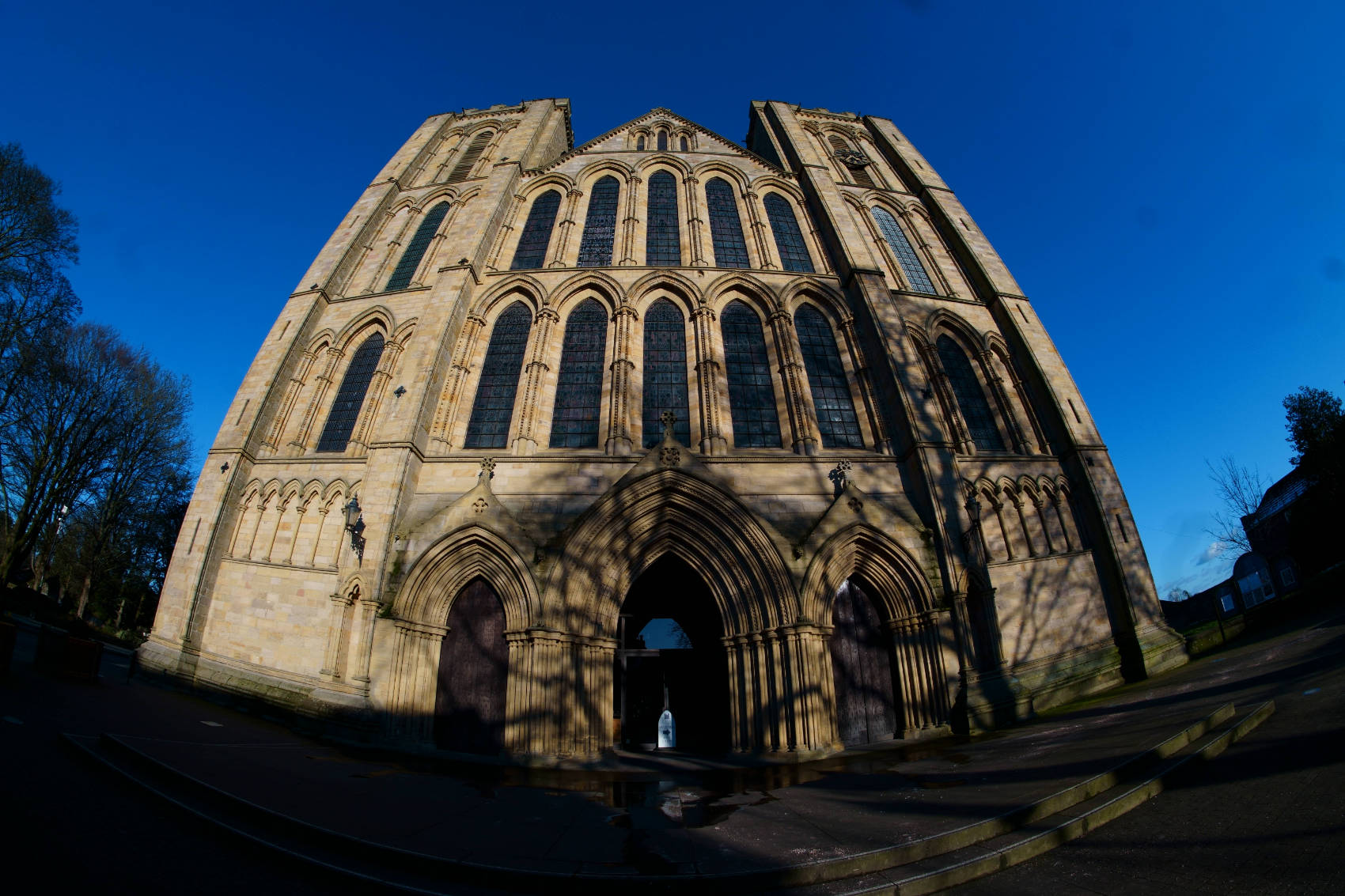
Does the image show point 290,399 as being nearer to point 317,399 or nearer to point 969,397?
point 317,399

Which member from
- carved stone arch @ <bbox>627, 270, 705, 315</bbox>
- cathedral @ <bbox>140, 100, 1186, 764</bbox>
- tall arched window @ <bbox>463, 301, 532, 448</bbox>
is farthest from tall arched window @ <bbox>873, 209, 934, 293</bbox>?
tall arched window @ <bbox>463, 301, 532, 448</bbox>

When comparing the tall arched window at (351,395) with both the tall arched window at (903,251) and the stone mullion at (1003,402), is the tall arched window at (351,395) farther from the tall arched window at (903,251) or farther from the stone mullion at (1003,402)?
the stone mullion at (1003,402)

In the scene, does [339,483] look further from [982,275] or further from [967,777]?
[982,275]

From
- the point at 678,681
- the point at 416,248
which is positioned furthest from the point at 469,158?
the point at 678,681

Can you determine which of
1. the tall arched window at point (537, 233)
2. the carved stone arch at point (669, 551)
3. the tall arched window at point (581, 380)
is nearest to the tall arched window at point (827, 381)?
the carved stone arch at point (669, 551)

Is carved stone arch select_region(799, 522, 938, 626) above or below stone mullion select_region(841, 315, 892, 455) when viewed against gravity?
below

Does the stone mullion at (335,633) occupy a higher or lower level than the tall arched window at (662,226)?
lower

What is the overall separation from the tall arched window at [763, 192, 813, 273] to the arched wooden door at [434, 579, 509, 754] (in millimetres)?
12479

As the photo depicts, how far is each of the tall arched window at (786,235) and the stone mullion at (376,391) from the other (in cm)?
1140

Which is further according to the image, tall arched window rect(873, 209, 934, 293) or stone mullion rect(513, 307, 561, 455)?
tall arched window rect(873, 209, 934, 293)

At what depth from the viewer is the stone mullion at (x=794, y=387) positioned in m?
12.4

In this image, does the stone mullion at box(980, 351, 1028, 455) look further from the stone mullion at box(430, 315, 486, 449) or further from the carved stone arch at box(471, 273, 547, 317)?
the stone mullion at box(430, 315, 486, 449)

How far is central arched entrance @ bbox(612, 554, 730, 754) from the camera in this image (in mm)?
11148

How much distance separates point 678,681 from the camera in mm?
11695
